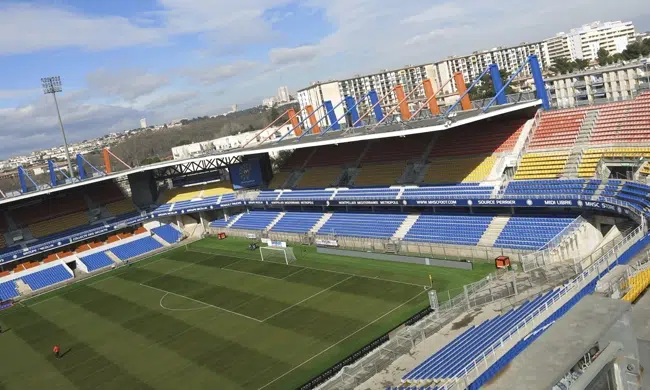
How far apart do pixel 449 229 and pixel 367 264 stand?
573 cm

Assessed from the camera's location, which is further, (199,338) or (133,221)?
(133,221)

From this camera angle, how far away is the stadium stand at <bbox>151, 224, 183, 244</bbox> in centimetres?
5241

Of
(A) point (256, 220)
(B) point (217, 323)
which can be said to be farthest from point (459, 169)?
(A) point (256, 220)

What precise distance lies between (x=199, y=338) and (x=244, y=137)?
223 ft

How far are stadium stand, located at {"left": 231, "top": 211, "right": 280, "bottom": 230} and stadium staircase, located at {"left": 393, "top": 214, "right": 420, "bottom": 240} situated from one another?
1478 cm

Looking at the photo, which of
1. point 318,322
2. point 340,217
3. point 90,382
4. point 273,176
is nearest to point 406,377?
point 318,322

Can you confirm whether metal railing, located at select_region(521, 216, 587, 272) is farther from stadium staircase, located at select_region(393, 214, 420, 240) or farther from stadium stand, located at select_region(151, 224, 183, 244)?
stadium stand, located at select_region(151, 224, 183, 244)

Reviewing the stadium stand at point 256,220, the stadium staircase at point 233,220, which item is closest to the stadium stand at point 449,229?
the stadium stand at point 256,220

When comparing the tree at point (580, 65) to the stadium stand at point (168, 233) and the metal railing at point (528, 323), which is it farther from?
the metal railing at point (528, 323)

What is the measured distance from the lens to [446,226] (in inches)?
1391

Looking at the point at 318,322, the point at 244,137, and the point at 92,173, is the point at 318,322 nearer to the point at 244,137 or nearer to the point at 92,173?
the point at 92,173

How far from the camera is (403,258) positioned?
33.7 m

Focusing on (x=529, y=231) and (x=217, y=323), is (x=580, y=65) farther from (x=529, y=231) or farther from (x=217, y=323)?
(x=217, y=323)

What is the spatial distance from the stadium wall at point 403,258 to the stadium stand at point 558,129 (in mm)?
9964
